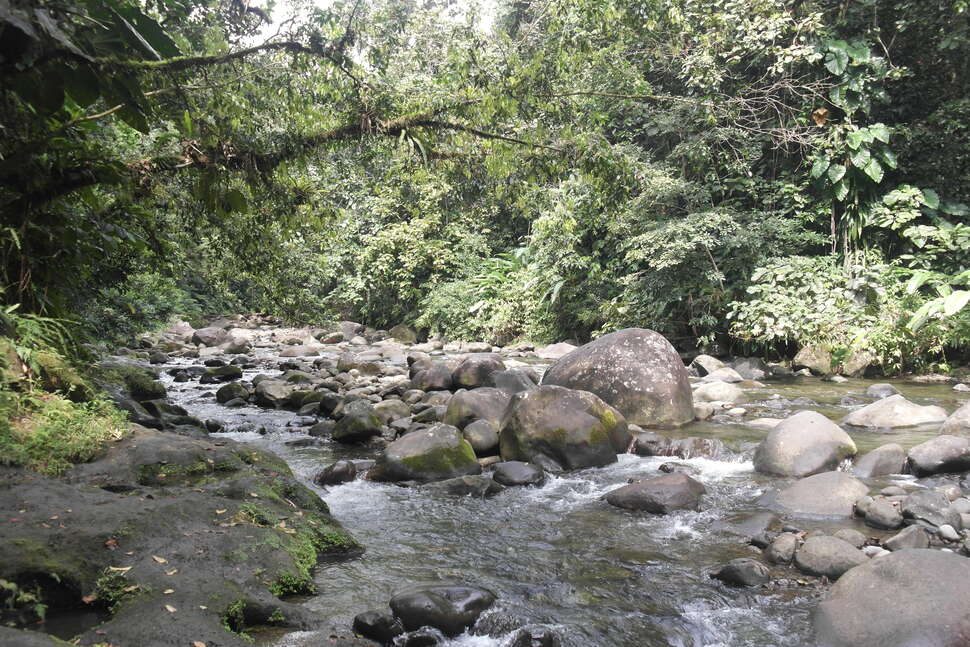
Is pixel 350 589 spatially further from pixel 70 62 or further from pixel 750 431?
pixel 750 431

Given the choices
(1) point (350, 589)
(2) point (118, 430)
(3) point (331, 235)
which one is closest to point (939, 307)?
(3) point (331, 235)

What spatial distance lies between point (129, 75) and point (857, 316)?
12238 millimetres

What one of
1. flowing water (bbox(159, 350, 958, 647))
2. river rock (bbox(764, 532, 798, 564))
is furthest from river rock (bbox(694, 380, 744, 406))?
river rock (bbox(764, 532, 798, 564))

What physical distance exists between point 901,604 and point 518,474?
345 cm

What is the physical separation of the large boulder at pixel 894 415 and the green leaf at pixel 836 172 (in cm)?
617

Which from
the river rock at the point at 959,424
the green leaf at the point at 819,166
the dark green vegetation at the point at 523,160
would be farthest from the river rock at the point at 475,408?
the green leaf at the point at 819,166

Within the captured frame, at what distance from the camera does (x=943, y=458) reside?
5637 millimetres

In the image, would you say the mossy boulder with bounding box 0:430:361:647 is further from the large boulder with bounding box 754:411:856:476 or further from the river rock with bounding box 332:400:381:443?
the large boulder with bounding box 754:411:856:476

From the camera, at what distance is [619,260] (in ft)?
52.4

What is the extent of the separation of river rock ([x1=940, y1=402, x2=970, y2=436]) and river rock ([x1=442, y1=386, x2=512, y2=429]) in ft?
15.0

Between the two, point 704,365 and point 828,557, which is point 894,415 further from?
point 704,365

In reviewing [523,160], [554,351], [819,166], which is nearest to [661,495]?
[523,160]

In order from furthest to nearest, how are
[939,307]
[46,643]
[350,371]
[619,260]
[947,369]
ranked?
[619,260] → [350,371] → [947,369] → [939,307] → [46,643]

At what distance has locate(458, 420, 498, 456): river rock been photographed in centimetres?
707
